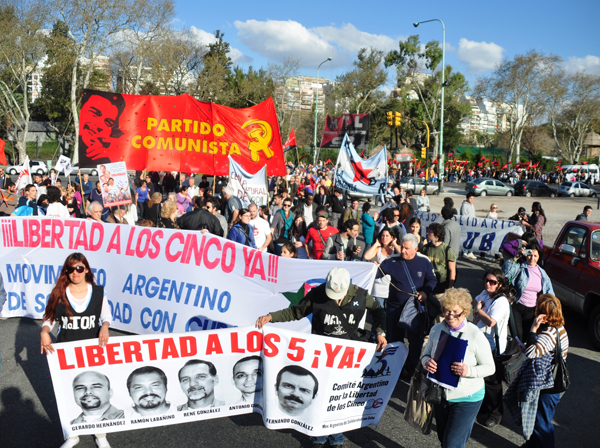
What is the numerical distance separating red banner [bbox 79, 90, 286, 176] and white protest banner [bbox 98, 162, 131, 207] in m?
0.56

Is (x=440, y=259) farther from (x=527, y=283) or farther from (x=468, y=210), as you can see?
(x=468, y=210)

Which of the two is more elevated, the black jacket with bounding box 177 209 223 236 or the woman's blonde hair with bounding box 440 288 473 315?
the black jacket with bounding box 177 209 223 236

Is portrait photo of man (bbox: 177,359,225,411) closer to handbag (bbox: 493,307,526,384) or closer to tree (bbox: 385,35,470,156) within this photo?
handbag (bbox: 493,307,526,384)

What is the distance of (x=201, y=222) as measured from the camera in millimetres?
7336

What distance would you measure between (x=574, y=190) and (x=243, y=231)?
3808 centimetres

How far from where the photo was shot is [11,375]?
5.23 meters

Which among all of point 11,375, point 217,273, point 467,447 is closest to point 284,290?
point 217,273

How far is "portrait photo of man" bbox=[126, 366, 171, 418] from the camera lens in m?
3.95

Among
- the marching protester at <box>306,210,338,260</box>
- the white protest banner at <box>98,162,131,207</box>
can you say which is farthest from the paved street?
the white protest banner at <box>98,162,131,207</box>

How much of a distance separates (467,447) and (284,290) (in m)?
2.56

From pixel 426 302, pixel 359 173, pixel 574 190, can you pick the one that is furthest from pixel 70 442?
pixel 574 190

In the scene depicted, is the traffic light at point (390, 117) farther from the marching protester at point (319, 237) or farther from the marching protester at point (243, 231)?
the marching protester at point (243, 231)

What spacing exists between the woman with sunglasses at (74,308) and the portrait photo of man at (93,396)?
0.35ft

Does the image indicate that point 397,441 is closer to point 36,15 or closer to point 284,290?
point 284,290
